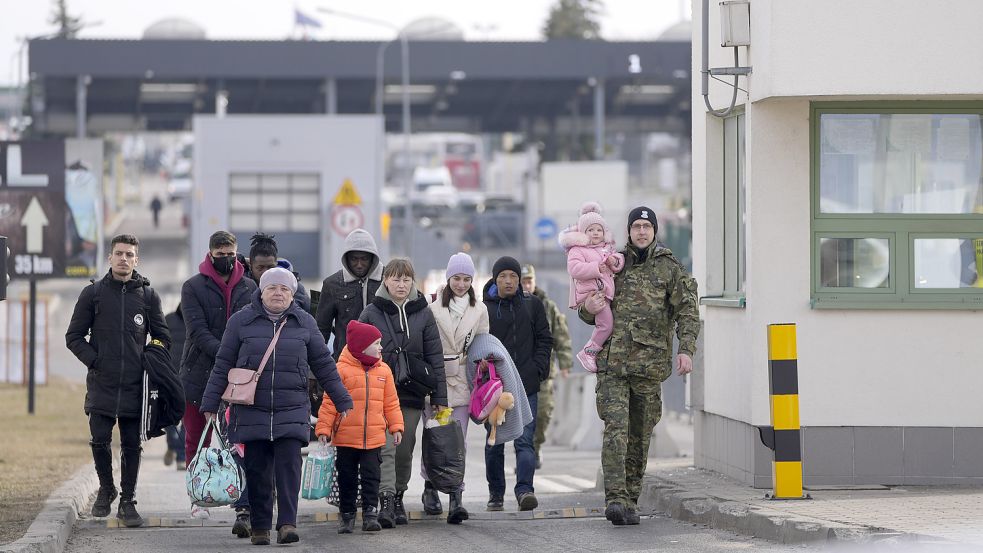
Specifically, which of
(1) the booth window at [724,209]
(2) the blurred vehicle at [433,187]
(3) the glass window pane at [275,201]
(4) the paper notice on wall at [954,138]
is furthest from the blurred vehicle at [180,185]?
(4) the paper notice on wall at [954,138]

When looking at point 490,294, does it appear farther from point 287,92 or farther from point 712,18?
point 287,92

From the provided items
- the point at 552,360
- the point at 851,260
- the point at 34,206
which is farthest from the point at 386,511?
the point at 34,206

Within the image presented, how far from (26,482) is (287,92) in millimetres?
49134

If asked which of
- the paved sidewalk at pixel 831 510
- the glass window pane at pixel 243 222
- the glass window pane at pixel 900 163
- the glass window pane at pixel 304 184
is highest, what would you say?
the glass window pane at pixel 304 184

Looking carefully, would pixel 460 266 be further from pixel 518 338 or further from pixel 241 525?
pixel 241 525

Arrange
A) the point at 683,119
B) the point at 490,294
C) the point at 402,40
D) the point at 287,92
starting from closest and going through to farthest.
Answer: the point at 490,294, the point at 402,40, the point at 287,92, the point at 683,119

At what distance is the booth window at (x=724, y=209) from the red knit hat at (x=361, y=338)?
10.0 ft

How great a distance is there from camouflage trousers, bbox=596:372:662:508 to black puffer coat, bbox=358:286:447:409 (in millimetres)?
1066

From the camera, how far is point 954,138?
11633mm

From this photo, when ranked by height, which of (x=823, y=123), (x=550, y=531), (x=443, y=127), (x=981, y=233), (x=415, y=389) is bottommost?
(x=550, y=531)

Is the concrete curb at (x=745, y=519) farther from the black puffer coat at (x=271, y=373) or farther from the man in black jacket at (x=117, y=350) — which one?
the man in black jacket at (x=117, y=350)

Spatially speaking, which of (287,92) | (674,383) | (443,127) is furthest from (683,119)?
(674,383)

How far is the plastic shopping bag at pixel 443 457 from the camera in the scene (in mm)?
11148

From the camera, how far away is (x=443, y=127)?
231 ft
